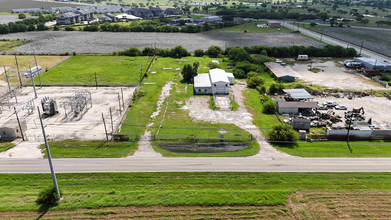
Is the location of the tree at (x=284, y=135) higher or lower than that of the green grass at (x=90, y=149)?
higher

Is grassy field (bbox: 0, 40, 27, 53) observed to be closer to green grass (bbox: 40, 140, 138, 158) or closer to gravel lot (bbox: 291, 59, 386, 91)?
green grass (bbox: 40, 140, 138, 158)

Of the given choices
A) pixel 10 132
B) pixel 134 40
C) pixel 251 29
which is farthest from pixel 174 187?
pixel 251 29

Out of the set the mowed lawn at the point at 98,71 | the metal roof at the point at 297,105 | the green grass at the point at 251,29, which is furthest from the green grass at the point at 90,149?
the green grass at the point at 251,29

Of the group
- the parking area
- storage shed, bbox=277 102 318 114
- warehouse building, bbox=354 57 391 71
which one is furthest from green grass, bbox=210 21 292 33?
storage shed, bbox=277 102 318 114

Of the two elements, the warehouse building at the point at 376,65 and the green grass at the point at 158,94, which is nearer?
the green grass at the point at 158,94

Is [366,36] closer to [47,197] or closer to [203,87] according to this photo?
[203,87]

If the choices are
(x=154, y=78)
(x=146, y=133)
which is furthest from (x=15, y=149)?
(x=154, y=78)

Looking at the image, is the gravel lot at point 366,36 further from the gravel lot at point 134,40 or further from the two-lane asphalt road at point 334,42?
the gravel lot at point 134,40
